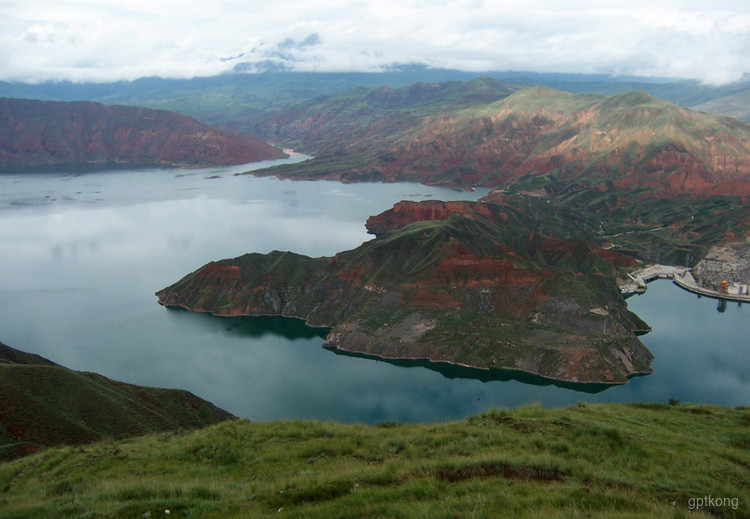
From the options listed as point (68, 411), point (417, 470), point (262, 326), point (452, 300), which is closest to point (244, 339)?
point (262, 326)

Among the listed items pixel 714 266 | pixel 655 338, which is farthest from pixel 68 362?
pixel 714 266

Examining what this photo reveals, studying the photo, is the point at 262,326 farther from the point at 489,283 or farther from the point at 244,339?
the point at 489,283

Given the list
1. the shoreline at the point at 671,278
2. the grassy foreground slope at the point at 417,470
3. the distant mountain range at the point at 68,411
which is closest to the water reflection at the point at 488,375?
the distant mountain range at the point at 68,411

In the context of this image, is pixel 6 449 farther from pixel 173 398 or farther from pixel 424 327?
pixel 424 327

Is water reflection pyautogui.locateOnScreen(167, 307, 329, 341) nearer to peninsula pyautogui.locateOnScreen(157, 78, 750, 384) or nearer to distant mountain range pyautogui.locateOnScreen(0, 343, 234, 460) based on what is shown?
peninsula pyautogui.locateOnScreen(157, 78, 750, 384)

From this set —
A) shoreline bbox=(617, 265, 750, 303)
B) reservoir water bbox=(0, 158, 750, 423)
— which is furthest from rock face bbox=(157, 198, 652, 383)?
shoreline bbox=(617, 265, 750, 303)

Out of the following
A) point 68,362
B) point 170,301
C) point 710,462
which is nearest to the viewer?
point 710,462
